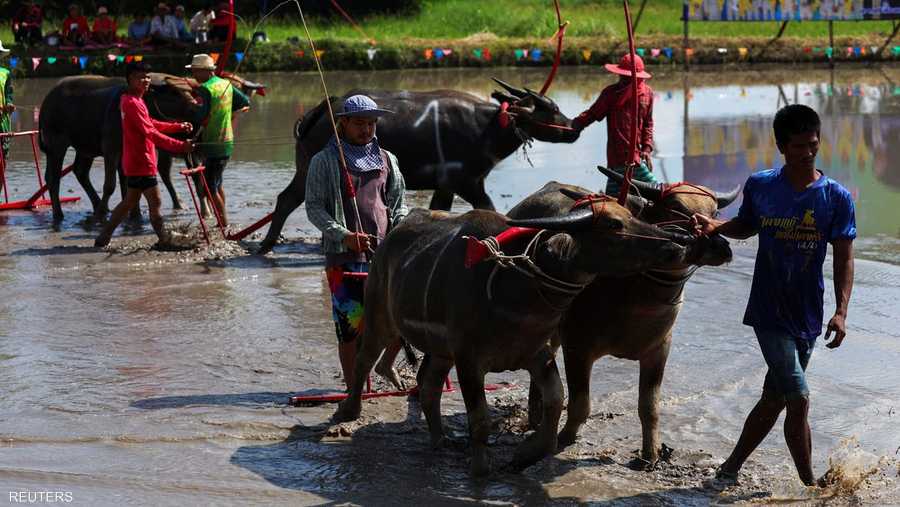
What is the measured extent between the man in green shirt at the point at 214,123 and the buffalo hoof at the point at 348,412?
18.7 feet

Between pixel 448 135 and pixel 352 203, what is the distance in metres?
4.47

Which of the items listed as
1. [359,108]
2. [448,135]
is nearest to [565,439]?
[359,108]

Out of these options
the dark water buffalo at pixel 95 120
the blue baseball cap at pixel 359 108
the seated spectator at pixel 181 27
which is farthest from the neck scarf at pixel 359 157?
the seated spectator at pixel 181 27

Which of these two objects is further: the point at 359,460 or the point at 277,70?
the point at 277,70

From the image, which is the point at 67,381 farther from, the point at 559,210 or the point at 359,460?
the point at 559,210

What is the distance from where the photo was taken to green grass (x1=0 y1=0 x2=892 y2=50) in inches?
1265

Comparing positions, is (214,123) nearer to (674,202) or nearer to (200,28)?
(674,202)

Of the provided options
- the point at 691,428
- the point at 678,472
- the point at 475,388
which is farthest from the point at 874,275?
the point at 475,388

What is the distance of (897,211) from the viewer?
487 inches

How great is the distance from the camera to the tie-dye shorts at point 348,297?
22.2ft

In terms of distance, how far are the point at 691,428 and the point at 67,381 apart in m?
3.64

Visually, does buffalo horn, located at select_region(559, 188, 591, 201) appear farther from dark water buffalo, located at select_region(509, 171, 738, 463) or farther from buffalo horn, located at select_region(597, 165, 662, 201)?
buffalo horn, located at select_region(597, 165, 662, 201)

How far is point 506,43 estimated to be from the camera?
99.3 ft

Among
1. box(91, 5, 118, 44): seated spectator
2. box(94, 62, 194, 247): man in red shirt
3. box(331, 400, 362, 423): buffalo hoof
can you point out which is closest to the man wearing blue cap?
box(331, 400, 362, 423): buffalo hoof
